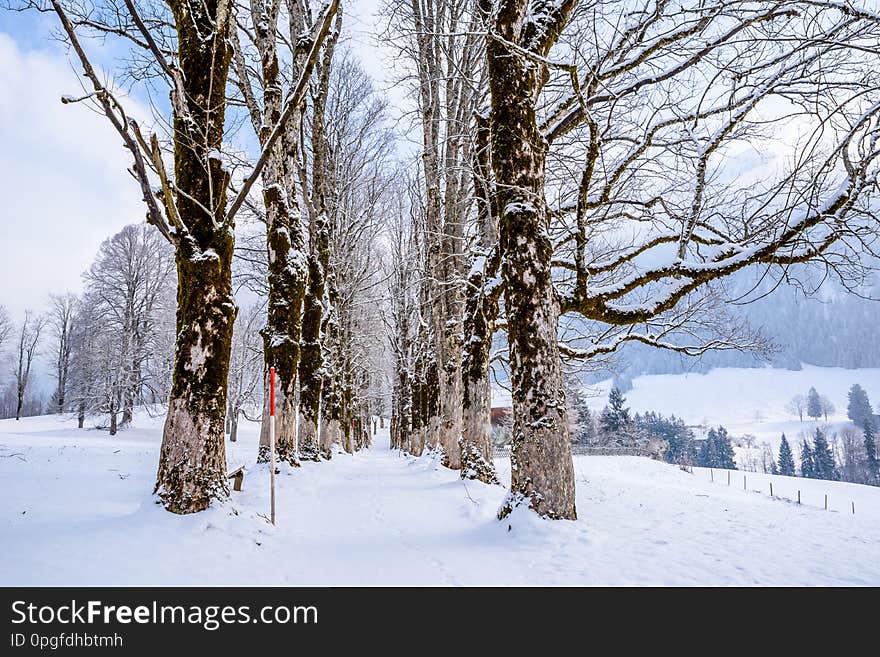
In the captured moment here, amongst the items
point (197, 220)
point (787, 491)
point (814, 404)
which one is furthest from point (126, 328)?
point (814, 404)

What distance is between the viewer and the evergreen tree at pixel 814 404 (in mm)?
104125

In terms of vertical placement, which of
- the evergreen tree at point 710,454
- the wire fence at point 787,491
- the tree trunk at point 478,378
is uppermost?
the tree trunk at point 478,378

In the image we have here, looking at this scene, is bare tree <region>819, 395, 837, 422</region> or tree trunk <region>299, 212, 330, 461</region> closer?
tree trunk <region>299, 212, 330, 461</region>

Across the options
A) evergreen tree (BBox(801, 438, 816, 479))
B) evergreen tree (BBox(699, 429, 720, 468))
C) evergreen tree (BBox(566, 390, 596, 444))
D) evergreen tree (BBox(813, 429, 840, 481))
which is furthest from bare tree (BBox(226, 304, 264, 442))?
evergreen tree (BBox(801, 438, 816, 479))

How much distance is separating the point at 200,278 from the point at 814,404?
446ft

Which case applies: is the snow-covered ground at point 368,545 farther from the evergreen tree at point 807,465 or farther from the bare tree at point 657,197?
the evergreen tree at point 807,465

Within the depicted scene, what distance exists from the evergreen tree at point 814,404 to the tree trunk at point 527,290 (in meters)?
131

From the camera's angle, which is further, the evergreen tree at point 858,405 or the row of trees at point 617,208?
the evergreen tree at point 858,405

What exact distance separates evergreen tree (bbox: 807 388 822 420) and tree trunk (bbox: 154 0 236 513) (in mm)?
133746

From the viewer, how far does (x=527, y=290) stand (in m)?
5.31

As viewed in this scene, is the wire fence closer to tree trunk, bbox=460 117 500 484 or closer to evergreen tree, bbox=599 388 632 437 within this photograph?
evergreen tree, bbox=599 388 632 437

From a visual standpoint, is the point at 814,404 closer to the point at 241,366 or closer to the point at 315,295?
the point at 241,366

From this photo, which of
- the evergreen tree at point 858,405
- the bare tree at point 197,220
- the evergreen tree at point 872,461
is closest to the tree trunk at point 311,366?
the bare tree at point 197,220

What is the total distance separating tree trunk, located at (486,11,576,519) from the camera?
4961mm
